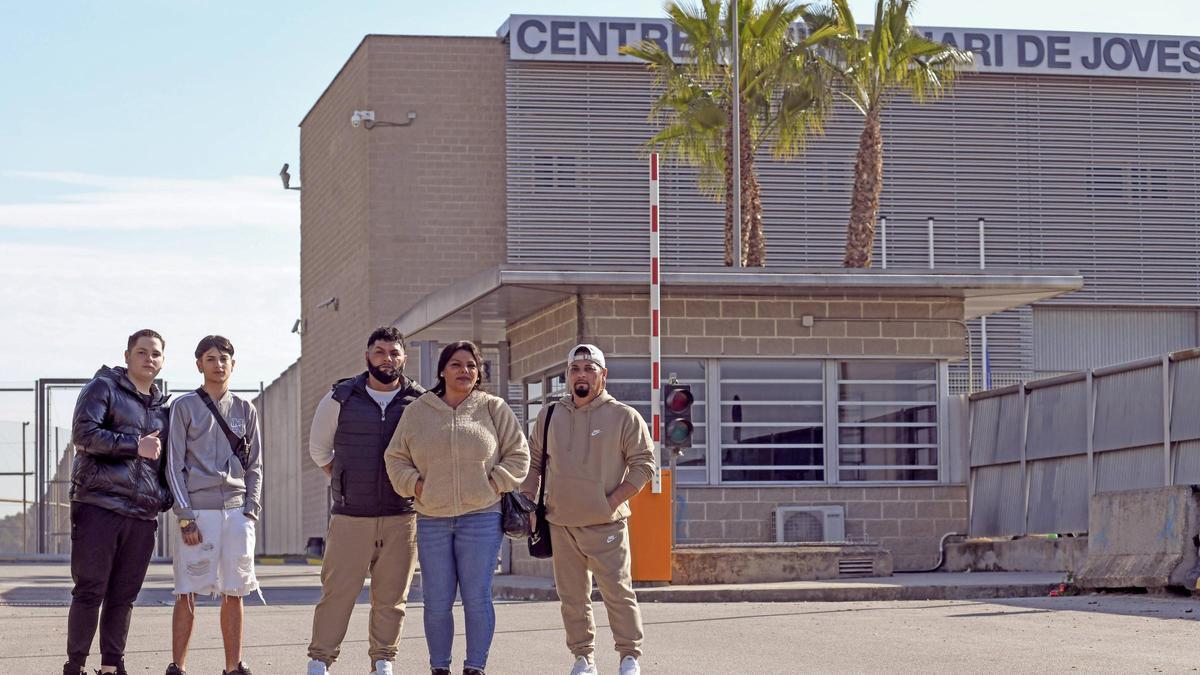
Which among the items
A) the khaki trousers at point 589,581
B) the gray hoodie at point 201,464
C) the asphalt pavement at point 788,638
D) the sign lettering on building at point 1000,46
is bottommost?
the asphalt pavement at point 788,638

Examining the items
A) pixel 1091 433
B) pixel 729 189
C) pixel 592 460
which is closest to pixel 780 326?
pixel 1091 433

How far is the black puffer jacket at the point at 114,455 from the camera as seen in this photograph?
9.66m

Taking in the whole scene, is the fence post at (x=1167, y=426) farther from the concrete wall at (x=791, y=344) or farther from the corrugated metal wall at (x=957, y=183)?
the corrugated metal wall at (x=957, y=183)

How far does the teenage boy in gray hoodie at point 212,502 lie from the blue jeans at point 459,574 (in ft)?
3.09

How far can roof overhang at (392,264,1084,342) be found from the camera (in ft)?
74.1

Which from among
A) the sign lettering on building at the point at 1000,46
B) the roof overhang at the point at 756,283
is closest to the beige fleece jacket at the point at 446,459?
the roof overhang at the point at 756,283

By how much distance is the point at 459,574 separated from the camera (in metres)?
9.35

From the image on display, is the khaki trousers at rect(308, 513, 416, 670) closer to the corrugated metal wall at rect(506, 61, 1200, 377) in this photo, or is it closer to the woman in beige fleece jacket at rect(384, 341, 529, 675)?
the woman in beige fleece jacket at rect(384, 341, 529, 675)

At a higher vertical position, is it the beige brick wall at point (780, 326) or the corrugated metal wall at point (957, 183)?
the corrugated metal wall at point (957, 183)

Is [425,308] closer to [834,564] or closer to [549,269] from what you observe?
[549,269]

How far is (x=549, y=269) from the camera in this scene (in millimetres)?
22297

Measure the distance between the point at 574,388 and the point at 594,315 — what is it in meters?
13.4

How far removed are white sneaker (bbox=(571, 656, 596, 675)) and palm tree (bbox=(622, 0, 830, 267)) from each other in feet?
66.8

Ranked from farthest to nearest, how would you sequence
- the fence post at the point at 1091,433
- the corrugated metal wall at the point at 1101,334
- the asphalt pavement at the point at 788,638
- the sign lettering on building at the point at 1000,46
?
the corrugated metal wall at the point at 1101,334, the sign lettering on building at the point at 1000,46, the fence post at the point at 1091,433, the asphalt pavement at the point at 788,638
